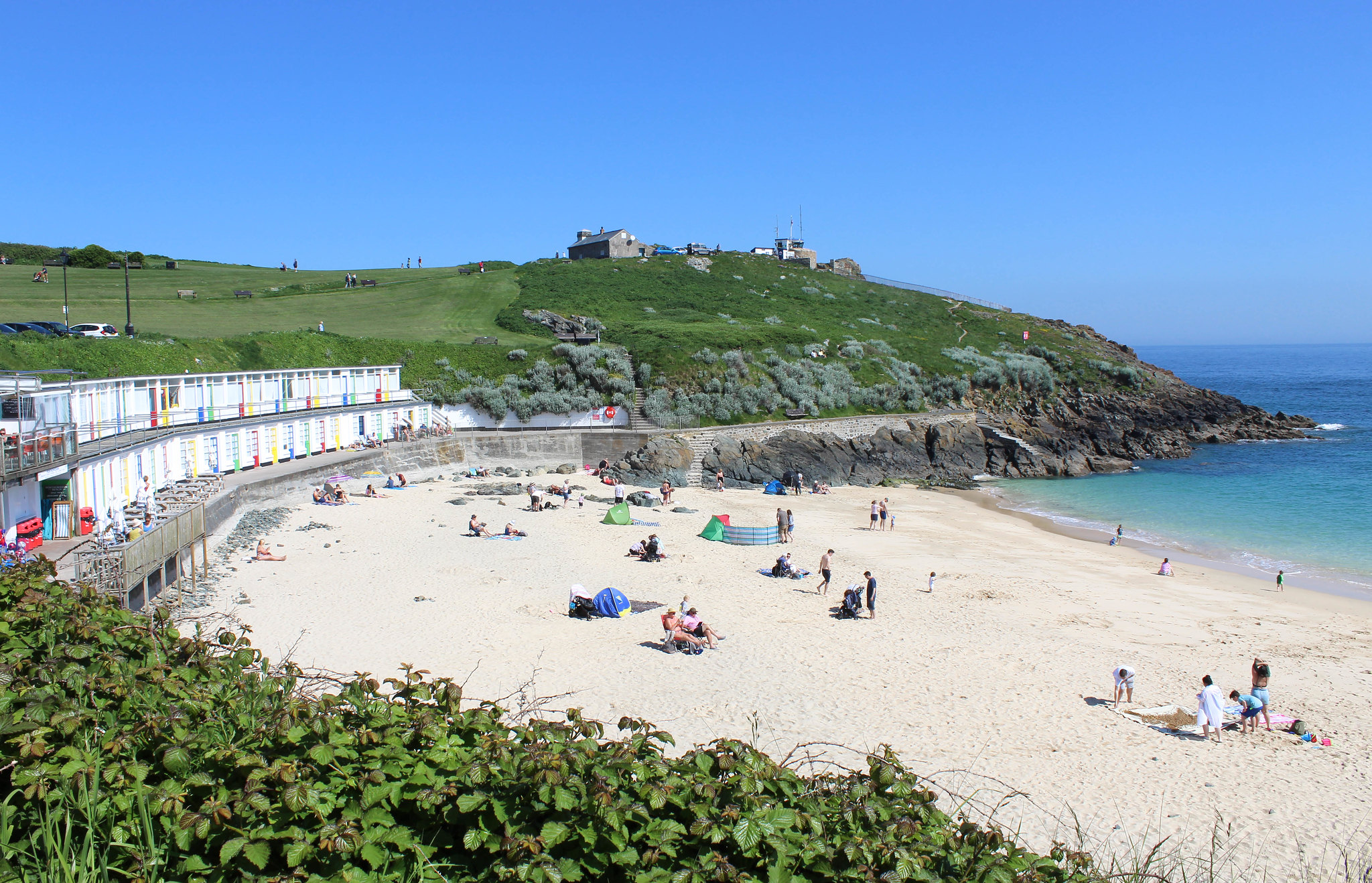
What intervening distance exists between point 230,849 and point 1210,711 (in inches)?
472

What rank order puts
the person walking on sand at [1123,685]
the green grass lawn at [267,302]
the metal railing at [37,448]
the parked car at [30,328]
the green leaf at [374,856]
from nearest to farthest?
the green leaf at [374,856], the person walking on sand at [1123,685], the metal railing at [37,448], the parked car at [30,328], the green grass lawn at [267,302]

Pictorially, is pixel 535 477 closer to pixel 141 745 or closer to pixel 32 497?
pixel 32 497

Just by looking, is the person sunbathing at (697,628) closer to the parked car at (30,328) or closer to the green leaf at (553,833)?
the green leaf at (553,833)

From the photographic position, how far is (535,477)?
103 ft

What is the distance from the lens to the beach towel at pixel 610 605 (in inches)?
594

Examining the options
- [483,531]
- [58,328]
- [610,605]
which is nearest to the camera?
[610,605]

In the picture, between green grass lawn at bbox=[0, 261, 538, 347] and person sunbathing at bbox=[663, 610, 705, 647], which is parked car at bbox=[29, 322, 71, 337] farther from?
person sunbathing at bbox=[663, 610, 705, 647]

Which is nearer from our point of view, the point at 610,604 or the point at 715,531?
the point at 610,604

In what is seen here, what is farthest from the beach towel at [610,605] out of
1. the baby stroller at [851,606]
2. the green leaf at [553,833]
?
the green leaf at [553,833]

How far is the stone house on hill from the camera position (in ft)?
254

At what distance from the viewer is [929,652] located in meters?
13.9

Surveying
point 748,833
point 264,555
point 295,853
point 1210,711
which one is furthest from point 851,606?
point 295,853

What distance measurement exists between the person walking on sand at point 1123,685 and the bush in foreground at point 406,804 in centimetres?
910

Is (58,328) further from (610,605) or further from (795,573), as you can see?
(795,573)
